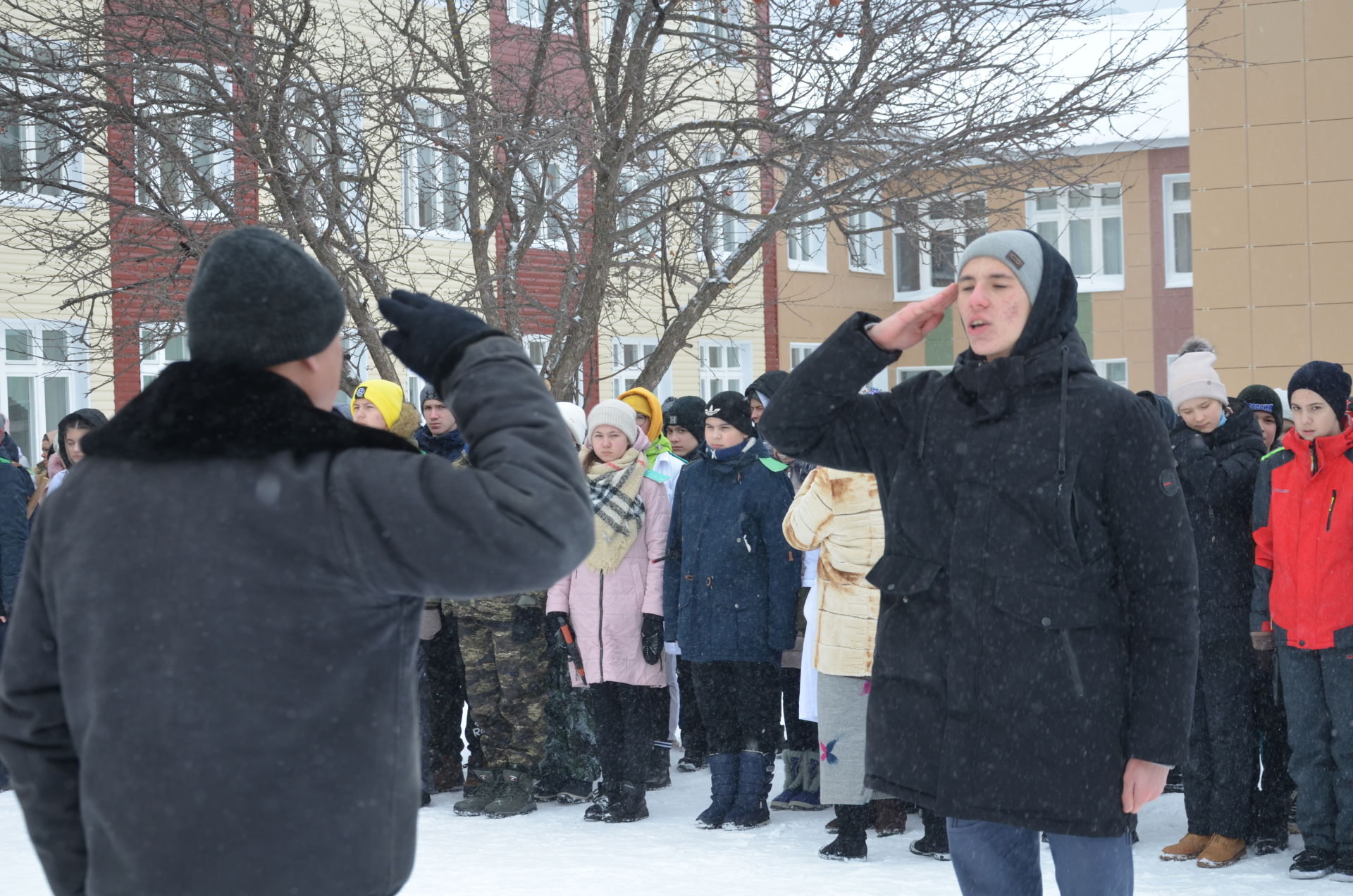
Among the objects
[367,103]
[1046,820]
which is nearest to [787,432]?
Result: [1046,820]

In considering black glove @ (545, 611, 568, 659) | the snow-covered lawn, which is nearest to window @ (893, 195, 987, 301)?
black glove @ (545, 611, 568, 659)

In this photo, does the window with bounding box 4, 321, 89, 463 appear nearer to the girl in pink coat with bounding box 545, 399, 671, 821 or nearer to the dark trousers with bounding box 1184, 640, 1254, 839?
the girl in pink coat with bounding box 545, 399, 671, 821

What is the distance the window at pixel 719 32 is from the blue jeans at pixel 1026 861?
750 centimetres

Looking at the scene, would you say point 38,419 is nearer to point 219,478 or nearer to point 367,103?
point 367,103

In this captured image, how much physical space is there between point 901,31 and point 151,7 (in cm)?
474

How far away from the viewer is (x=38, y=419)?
634 inches

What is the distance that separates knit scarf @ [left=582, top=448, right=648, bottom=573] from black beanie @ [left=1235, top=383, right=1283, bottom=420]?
3019mm

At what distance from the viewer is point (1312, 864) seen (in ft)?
18.4

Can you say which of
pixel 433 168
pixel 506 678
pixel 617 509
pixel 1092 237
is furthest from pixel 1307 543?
pixel 1092 237

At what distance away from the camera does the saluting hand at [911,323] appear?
3.03 m

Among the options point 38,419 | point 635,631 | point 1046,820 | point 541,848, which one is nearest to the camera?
point 1046,820

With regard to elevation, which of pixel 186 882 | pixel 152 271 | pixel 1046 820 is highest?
pixel 152 271

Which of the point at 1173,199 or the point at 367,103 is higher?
the point at 1173,199

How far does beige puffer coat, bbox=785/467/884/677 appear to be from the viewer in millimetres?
6254
